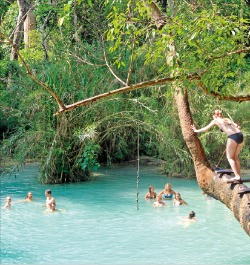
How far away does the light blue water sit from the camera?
346 inches

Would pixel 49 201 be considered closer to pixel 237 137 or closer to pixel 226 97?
pixel 237 137

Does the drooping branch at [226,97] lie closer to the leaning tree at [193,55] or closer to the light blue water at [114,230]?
the leaning tree at [193,55]

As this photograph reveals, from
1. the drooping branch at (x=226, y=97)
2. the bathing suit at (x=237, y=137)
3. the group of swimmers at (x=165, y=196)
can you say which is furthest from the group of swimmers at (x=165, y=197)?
the drooping branch at (x=226, y=97)

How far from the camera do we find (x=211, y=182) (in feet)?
16.4

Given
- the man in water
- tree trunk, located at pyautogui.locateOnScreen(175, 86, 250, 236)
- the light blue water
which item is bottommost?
the light blue water

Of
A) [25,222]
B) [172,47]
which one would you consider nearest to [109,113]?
[25,222]

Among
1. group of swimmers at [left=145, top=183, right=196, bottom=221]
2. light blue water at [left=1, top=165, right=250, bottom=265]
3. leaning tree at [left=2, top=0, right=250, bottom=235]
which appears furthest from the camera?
group of swimmers at [left=145, top=183, right=196, bottom=221]

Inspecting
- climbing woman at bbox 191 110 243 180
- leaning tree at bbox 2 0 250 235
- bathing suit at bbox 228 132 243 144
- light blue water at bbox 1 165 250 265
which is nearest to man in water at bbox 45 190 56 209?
light blue water at bbox 1 165 250 265

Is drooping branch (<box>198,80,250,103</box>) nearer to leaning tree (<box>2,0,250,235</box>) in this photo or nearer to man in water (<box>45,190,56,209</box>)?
leaning tree (<box>2,0,250,235</box>)

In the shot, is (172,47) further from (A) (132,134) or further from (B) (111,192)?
(A) (132,134)

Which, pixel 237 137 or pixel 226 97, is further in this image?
pixel 237 137

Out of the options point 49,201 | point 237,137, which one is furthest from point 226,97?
point 49,201

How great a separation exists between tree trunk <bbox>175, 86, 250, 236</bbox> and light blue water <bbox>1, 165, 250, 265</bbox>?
3628 millimetres

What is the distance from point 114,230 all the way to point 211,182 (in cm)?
A: 562
